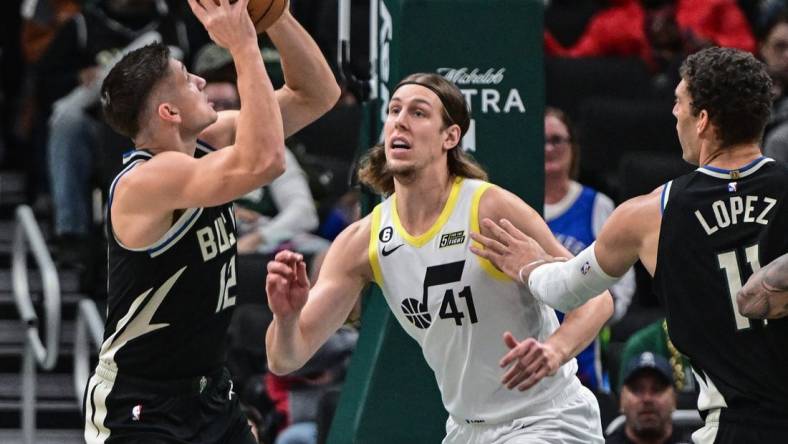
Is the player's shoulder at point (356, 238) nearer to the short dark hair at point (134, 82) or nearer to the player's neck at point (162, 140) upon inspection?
the player's neck at point (162, 140)

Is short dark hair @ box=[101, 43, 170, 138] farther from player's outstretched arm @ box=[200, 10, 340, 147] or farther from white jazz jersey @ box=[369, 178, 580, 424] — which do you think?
white jazz jersey @ box=[369, 178, 580, 424]

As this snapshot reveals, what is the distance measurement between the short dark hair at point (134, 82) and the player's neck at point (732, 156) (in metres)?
1.87

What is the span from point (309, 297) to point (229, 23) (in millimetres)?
1106

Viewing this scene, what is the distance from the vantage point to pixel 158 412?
212 inches

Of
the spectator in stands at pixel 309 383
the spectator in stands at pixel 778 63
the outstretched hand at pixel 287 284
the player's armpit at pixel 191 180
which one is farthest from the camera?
the spectator in stands at pixel 778 63

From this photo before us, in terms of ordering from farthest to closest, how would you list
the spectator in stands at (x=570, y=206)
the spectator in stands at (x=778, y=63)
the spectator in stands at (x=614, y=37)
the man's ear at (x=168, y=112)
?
the spectator in stands at (x=614, y=37)
the spectator in stands at (x=778, y=63)
the spectator in stands at (x=570, y=206)
the man's ear at (x=168, y=112)

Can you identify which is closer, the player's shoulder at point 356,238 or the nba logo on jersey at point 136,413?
the nba logo on jersey at point 136,413

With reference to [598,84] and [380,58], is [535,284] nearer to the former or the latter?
[380,58]

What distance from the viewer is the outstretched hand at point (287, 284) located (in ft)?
17.5

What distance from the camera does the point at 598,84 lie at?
37.2ft

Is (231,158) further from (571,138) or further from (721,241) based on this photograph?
(571,138)

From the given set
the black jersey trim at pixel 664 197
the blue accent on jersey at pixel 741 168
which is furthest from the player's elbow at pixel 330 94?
the blue accent on jersey at pixel 741 168

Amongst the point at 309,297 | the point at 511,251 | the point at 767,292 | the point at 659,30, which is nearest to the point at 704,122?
the point at 767,292

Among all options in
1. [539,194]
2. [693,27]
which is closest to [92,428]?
[539,194]
